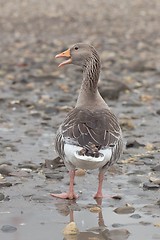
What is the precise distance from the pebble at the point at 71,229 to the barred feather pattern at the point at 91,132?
0.96 meters

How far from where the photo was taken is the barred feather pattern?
768 centimetres

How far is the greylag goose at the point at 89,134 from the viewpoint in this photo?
7.56 meters

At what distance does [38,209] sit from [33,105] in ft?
22.9

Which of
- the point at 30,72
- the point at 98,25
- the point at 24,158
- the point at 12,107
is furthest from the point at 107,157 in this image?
the point at 98,25

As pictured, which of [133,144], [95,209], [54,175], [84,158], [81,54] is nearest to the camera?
[84,158]

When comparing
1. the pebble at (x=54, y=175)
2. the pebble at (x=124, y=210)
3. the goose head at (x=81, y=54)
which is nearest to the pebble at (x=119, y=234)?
the pebble at (x=124, y=210)

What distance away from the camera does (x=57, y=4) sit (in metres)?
39.5

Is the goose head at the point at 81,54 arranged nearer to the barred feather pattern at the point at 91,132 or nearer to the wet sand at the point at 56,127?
the barred feather pattern at the point at 91,132

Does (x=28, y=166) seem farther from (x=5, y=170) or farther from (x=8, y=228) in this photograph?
(x=8, y=228)

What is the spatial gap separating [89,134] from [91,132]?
0.22 feet

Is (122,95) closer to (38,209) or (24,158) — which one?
(24,158)

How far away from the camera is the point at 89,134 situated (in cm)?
776

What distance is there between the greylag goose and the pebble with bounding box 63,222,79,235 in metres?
0.84

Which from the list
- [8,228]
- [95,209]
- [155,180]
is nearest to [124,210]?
[95,209]
